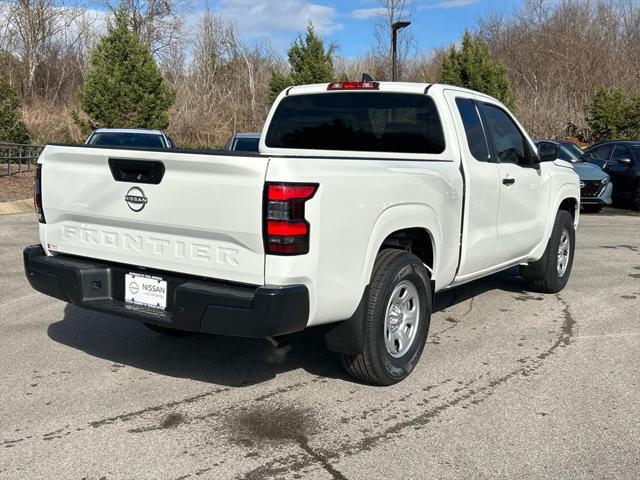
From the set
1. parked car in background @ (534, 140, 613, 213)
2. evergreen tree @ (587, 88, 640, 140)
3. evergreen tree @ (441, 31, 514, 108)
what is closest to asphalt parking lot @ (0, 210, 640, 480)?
parked car in background @ (534, 140, 613, 213)

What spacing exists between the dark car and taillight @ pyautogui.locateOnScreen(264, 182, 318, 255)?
13.7 metres

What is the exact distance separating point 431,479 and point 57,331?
3566mm

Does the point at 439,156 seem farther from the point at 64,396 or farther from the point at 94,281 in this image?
the point at 64,396

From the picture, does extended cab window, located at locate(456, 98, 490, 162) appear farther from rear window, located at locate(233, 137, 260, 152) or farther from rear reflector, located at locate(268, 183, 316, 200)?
rear window, located at locate(233, 137, 260, 152)

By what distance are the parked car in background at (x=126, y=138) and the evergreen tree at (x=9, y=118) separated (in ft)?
22.5

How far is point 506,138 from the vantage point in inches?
229

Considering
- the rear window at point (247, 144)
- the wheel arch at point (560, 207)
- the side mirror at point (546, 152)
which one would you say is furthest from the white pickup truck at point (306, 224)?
the rear window at point (247, 144)

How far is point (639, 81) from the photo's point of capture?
3806 cm

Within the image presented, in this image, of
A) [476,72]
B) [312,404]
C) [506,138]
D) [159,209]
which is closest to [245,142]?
[506,138]

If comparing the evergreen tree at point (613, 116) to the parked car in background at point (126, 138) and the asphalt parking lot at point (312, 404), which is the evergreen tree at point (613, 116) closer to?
the parked car in background at point (126, 138)

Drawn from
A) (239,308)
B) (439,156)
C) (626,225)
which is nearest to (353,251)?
(239,308)

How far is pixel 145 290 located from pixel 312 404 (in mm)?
1200

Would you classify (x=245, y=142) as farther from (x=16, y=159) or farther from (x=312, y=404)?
(x=312, y=404)

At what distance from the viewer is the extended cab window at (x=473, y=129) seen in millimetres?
5141
